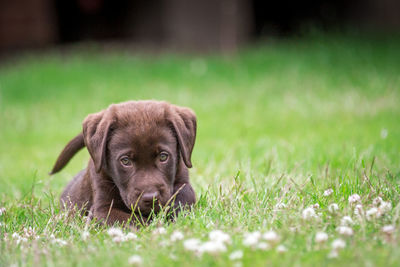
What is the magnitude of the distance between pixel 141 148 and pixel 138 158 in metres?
0.07

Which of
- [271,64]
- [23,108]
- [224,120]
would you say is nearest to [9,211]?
[224,120]

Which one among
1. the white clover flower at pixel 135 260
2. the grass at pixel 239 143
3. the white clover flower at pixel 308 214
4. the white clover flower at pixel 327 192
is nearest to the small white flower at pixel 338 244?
the grass at pixel 239 143

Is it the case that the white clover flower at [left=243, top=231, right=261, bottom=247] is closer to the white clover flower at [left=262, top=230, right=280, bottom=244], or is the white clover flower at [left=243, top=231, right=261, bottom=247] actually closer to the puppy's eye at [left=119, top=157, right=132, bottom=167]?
the white clover flower at [left=262, top=230, right=280, bottom=244]

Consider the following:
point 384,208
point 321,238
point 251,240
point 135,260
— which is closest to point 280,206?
point 384,208

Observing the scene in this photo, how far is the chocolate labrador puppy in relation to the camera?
12.2ft

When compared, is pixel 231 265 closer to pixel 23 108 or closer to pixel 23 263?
pixel 23 263

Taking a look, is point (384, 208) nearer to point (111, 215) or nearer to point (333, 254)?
point (333, 254)

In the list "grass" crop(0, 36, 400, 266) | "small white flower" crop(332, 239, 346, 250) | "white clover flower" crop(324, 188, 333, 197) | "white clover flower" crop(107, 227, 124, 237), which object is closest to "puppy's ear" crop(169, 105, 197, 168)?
"grass" crop(0, 36, 400, 266)

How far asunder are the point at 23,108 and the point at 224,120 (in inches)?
158

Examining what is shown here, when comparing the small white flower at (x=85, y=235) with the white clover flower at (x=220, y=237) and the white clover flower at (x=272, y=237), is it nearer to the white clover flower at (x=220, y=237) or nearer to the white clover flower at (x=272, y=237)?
the white clover flower at (x=220, y=237)

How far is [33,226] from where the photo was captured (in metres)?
3.85

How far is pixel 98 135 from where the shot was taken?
3.87 metres

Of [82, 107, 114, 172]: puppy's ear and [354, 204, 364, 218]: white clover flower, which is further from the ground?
[82, 107, 114, 172]: puppy's ear

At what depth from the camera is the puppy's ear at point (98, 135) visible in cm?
381
